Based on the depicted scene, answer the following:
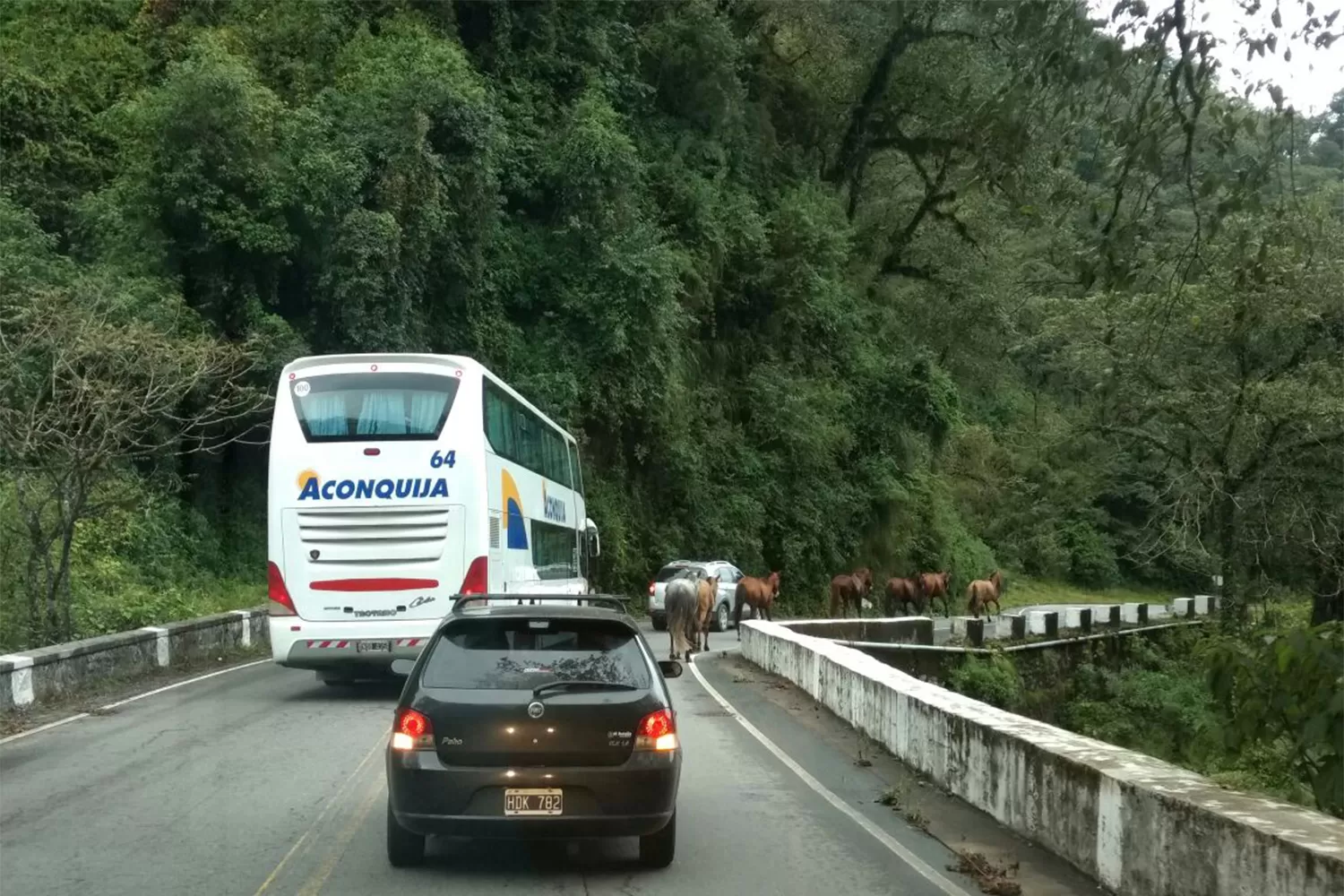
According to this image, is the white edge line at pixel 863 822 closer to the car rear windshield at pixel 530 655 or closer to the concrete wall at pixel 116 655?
the car rear windshield at pixel 530 655

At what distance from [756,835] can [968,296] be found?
38.4 metres

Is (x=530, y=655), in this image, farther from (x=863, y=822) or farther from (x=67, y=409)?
(x=67, y=409)

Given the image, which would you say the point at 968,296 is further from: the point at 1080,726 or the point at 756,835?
the point at 756,835

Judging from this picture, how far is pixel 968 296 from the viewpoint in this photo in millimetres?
45938

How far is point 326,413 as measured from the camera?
56.9ft

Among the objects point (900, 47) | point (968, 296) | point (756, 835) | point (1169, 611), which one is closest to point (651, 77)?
point (900, 47)

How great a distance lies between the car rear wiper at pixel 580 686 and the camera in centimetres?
787

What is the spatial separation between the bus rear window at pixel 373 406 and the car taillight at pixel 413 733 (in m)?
9.64

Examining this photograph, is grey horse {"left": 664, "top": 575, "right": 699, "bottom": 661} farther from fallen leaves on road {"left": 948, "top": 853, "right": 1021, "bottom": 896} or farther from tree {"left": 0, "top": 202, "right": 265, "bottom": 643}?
fallen leaves on road {"left": 948, "top": 853, "right": 1021, "bottom": 896}

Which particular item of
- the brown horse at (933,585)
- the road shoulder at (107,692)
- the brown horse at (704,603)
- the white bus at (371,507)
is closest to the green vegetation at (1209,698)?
the brown horse at (704,603)

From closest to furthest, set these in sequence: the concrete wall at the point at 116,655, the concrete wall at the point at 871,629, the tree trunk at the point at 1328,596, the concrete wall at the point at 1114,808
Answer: the concrete wall at the point at 1114,808 → the concrete wall at the point at 116,655 → the concrete wall at the point at 871,629 → the tree trunk at the point at 1328,596

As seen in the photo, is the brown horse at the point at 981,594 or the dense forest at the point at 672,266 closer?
the dense forest at the point at 672,266

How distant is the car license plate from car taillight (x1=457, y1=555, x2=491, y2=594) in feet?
31.4

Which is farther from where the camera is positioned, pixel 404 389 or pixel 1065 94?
pixel 404 389
